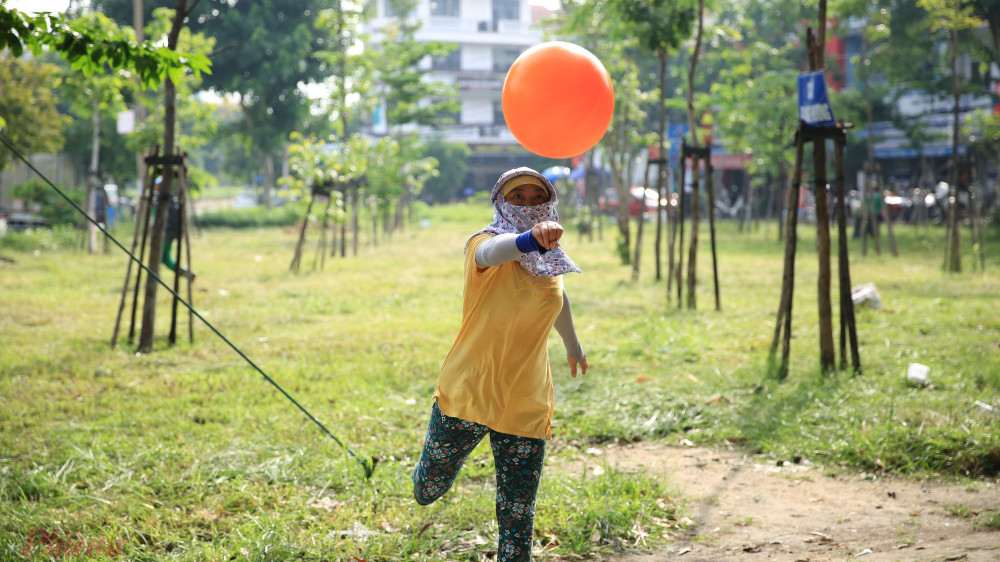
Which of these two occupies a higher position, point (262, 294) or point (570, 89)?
point (570, 89)

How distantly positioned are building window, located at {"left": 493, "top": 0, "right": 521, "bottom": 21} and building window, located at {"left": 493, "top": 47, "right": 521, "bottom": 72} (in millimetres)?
2011

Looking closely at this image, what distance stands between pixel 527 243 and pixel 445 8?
52620 millimetres

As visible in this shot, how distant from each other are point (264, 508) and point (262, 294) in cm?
764

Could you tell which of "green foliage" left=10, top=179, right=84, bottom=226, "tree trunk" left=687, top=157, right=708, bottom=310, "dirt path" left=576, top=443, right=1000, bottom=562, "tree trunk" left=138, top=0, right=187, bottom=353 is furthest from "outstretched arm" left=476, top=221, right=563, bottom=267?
"green foliage" left=10, top=179, right=84, bottom=226

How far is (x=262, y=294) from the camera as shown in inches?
440

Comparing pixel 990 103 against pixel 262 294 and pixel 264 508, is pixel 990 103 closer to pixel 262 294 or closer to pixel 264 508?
pixel 262 294

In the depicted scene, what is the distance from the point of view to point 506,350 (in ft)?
9.72

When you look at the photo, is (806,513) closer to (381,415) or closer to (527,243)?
(527,243)

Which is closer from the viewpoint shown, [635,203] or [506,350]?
[506,350]

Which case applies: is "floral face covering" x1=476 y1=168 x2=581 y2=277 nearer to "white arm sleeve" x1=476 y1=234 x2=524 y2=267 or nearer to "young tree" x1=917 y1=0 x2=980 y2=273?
"white arm sleeve" x1=476 y1=234 x2=524 y2=267

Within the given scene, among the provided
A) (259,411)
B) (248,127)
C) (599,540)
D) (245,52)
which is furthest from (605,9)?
(248,127)

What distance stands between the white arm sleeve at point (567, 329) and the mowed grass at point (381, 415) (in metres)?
0.92

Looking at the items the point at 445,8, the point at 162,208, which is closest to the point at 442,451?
the point at 162,208

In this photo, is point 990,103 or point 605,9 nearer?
point 605,9
